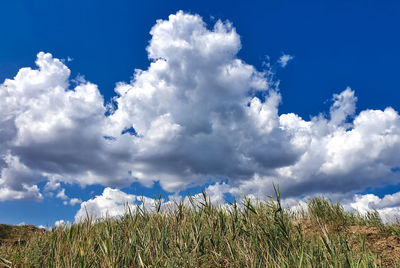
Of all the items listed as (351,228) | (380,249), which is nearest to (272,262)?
(380,249)

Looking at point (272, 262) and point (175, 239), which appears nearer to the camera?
point (272, 262)

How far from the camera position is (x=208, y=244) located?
16.8 ft

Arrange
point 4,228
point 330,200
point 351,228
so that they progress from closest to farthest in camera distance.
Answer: point 351,228
point 330,200
point 4,228

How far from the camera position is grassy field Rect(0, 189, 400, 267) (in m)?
4.37

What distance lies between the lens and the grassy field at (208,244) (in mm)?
4371

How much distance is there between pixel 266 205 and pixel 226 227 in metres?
0.82

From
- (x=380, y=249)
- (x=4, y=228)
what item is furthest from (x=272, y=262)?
(x=4, y=228)

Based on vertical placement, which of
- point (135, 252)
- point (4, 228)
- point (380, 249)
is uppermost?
point (4, 228)

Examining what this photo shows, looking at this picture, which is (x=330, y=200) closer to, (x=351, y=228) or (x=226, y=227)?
(x=351, y=228)

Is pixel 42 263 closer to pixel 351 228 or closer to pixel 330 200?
pixel 351 228

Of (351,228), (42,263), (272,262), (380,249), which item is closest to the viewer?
(272,262)

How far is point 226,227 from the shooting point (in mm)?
5676

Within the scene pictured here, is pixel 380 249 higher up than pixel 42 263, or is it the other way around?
pixel 42 263

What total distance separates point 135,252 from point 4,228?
804 centimetres
